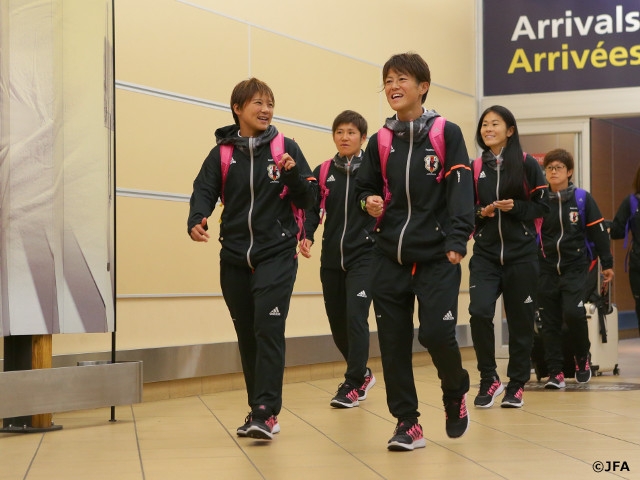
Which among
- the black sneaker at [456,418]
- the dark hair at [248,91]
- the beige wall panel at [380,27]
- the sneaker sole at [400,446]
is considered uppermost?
the beige wall panel at [380,27]

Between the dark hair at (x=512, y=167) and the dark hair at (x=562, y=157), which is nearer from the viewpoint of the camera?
the dark hair at (x=512, y=167)

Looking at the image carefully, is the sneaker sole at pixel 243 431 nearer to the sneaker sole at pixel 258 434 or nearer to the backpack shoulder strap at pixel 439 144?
the sneaker sole at pixel 258 434

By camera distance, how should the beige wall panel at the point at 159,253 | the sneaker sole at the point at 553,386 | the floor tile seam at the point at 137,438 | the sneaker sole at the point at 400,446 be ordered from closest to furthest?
the floor tile seam at the point at 137,438, the sneaker sole at the point at 400,446, the beige wall panel at the point at 159,253, the sneaker sole at the point at 553,386

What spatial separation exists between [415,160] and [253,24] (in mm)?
4412

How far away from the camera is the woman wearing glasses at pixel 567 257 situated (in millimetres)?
8938

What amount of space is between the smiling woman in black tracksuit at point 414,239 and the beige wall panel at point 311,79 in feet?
13.7

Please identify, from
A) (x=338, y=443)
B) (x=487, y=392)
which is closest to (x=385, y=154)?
(x=338, y=443)

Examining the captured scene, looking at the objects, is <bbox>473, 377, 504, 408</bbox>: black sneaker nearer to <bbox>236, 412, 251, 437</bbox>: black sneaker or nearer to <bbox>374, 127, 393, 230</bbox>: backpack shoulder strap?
<bbox>236, 412, 251, 437</bbox>: black sneaker

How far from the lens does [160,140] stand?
8.21m

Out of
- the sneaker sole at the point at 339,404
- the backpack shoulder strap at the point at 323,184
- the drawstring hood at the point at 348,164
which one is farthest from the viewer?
the backpack shoulder strap at the point at 323,184

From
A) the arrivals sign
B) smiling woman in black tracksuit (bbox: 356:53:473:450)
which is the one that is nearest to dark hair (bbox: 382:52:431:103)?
smiling woman in black tracksuit (bbox: 356:53:473:450)

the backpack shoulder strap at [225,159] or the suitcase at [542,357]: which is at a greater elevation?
the backpack shoulder strap at [225,159]

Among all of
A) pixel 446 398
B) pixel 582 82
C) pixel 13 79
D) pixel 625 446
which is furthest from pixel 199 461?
pixel 582 82

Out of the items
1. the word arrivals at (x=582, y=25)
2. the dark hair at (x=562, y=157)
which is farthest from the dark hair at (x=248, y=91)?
the word arrivals at (x=582, y=25)
